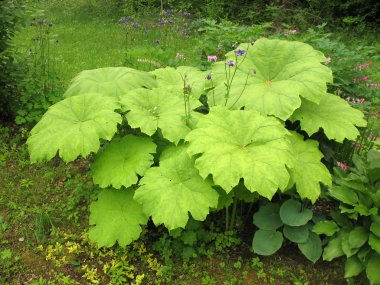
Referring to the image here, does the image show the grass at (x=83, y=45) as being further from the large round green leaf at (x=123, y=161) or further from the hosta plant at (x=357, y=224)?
the hosta plant at (x=357, y=224)

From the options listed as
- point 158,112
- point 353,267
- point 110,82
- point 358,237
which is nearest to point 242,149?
point 158,112

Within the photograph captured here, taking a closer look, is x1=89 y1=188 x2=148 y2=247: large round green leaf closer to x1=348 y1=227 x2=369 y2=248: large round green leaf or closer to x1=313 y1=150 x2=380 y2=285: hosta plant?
x1=313 y1=150 x2=380 y2=285: hosta plant

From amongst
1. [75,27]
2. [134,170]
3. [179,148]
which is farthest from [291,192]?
[75,27]

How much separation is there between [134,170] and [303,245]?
1.46 meters

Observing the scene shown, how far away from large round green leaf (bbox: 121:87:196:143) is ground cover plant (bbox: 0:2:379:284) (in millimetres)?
12

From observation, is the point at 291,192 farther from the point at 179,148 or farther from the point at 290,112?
the point at 179,148

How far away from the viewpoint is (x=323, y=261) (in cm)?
322

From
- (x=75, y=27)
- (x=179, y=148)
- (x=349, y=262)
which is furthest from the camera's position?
(x=75, y=27)

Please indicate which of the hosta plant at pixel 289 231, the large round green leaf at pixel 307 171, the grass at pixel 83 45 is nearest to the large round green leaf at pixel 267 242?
the hosta plant at pixel 289 231

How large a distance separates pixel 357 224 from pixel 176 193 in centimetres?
149

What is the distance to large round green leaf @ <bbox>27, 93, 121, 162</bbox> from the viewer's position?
293 cm

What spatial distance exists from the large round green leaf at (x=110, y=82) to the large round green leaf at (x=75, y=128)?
10.6 inches

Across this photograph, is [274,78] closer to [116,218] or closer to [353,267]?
[353,267]

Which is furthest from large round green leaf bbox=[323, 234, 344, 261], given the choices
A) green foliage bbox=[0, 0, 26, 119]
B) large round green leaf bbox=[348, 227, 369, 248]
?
green foliage bbox=[0, 0, 26, 119]
